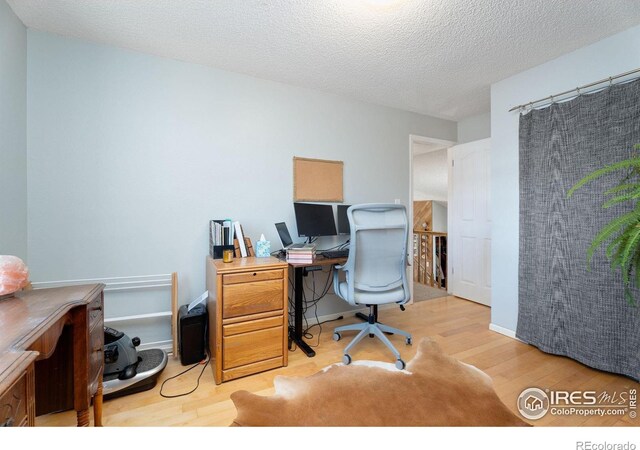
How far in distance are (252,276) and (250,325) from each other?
1.11 feet

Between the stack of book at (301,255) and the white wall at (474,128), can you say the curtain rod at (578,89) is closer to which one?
the white wall at (474,128)

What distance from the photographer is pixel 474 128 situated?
11.5 ft

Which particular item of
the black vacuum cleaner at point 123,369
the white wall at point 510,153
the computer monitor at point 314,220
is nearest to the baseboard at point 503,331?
the white wall at point 510,153

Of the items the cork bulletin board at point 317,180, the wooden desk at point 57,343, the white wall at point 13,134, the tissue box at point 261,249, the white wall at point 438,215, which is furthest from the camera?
the white wall at point 438,215

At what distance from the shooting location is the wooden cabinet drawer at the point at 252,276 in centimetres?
180

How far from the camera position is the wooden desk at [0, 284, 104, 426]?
0.78 m

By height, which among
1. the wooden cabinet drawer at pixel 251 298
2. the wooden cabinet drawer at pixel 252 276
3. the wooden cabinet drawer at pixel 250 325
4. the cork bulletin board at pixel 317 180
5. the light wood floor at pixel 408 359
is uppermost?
the cork bulletin board at pixel 317 180

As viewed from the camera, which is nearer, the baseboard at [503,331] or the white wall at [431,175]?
the baseboard at [503,331]

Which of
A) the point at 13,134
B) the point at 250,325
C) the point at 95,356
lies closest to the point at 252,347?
the point at 250,325

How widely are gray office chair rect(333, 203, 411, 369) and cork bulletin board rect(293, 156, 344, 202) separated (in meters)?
0.85

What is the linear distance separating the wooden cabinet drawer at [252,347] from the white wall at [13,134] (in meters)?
1.42

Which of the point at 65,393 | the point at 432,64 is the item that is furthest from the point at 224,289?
the point at 432,64

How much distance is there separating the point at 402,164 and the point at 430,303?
176cm

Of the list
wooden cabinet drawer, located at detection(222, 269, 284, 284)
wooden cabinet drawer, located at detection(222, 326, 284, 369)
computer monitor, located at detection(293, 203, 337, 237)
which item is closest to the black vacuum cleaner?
wooden cabinet drawer, located at detection(222, 326, 284, 369)
